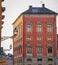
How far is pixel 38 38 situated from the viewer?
350 ft

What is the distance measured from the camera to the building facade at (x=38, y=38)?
346ft

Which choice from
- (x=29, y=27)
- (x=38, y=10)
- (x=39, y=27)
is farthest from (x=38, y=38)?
(x=38, y=10)

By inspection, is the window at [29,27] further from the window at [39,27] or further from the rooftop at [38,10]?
the rooftop at [38,10]

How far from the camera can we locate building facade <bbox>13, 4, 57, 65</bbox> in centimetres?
10538

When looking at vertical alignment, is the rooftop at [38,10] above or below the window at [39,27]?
above

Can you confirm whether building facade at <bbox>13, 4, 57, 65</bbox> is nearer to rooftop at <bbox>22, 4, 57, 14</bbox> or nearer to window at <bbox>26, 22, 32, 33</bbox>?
window at <bbox>26, 22, 32, 33</bbox>

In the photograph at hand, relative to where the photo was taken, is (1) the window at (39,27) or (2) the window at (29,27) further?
(1) the window at (39,27)

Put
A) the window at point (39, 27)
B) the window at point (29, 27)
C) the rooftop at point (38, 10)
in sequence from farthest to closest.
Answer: the rooftop at point (38, 10)
the window at point (39, 27)
the window at point (29, 27)

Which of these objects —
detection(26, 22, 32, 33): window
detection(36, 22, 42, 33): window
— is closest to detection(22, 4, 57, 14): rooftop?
detection(36, 22, 42, 33): window

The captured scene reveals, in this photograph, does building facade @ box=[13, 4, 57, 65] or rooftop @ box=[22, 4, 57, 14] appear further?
rooftop @ box=[22, 4, 57, 14]

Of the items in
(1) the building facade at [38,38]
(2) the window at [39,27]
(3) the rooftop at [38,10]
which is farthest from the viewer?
(3) the rooftop at [38,10]

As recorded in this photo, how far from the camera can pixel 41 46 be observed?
106m

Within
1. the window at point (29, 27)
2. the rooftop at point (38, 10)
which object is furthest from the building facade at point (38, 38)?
the rooftop at point (38, 10)

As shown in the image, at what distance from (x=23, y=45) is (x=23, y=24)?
661 centimetres
